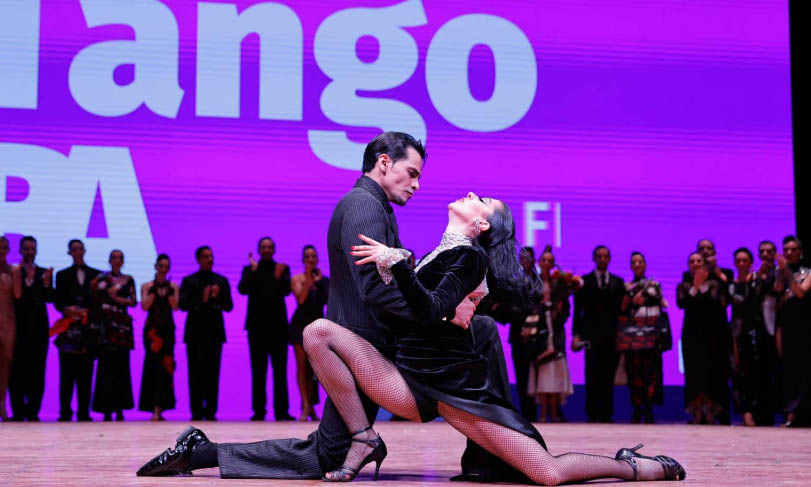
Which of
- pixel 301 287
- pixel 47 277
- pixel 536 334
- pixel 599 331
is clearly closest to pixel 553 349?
pixel 536 334

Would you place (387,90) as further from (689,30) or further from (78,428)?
(78,428)

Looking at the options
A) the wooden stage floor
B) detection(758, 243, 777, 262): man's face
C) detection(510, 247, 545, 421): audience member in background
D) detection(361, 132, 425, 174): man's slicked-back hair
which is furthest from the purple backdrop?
detection(361, 132, 425, 174): man's slicked-back hair

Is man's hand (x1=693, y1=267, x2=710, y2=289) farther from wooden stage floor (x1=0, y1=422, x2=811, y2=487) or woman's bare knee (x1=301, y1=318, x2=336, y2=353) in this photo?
woman's bare knee (x1=301, y1=318, x2=336, y2=353)

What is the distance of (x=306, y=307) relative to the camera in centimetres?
802

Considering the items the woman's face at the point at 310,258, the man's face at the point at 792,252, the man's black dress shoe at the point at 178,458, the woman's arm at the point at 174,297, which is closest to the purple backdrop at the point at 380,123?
the woman's arm at the point at 174,297

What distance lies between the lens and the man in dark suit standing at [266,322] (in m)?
8.06

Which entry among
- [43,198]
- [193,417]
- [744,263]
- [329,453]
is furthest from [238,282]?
[329,453]

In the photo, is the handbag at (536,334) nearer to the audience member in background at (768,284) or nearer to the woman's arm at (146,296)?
the audience member in background at (768,284)

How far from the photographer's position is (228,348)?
848cm

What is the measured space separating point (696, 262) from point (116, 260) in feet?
14.3

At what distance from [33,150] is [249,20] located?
6.54ft

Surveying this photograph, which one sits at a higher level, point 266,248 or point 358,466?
point 266,248

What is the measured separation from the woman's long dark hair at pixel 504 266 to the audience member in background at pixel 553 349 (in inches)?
198

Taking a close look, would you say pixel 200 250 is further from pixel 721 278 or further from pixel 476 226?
pixel 476 226
